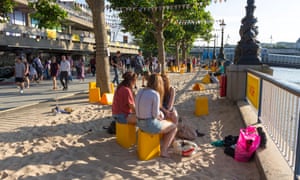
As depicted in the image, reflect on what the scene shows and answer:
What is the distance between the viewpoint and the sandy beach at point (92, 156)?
414 cm

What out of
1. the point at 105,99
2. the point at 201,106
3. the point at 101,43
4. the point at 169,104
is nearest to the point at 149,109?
the point at 169,104

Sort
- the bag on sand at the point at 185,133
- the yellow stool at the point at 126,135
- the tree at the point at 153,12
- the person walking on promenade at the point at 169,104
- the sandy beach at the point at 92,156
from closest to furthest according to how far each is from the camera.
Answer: the sandy beach at the point at 92,156 < the yellow stool at the point at 126,135 < the person walking on promenade at the point at 169,104 < the bag on sand at the point at 185,133 < the tree at the point at 153,12

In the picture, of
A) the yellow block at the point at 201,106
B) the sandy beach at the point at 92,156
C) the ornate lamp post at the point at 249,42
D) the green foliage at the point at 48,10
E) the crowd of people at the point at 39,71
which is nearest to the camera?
the sandy beach at the point at 92,156

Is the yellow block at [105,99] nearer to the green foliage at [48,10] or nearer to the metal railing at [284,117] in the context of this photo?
the metal railing at [284,117]

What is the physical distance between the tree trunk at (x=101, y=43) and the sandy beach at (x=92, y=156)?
3.18 m

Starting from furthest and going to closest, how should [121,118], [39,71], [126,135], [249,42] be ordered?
[39,71] < [249,42] < [121,118] < [126,135]

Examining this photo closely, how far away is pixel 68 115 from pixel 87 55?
37.4 m

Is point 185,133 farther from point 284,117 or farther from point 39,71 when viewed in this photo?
point 39,71

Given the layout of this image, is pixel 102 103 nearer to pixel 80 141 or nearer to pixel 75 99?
pixel 75 99

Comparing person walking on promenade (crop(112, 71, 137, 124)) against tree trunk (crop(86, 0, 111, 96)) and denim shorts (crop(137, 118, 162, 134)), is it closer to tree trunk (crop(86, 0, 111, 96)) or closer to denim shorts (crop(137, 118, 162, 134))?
denim shorts (crop(137, 118, 162, 134))

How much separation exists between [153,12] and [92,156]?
707 inches

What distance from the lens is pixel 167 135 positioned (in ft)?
16.3

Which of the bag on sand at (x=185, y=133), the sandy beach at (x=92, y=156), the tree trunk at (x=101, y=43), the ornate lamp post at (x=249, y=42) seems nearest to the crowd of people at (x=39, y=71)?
the tree trunk at (x=101, y=43)

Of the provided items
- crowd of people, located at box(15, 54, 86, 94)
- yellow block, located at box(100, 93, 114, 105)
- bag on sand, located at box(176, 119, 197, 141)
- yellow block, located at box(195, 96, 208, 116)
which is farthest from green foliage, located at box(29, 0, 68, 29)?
bag on sand, located at box(176, 119, 197, 141)
